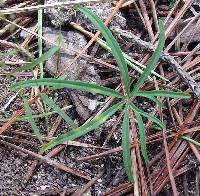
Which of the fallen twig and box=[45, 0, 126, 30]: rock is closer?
the fallen twig

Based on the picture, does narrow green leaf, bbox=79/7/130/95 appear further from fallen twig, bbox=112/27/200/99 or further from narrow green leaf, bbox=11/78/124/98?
fallen twig, bbox=112/27/200/99

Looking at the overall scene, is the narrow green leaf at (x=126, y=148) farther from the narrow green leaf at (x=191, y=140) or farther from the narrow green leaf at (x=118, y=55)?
the narrow green leaf at (x=191, y=140)

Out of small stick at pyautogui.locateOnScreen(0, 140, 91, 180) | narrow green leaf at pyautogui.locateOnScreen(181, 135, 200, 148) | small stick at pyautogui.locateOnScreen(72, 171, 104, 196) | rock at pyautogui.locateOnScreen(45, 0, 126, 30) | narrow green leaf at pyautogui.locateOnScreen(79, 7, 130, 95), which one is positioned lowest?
small stick at pyautogui.locateOnScreen(72, 171, 104, 196)

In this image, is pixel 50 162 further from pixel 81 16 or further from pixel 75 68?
pixel 81 16

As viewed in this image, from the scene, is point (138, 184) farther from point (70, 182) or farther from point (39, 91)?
point (39, 91)

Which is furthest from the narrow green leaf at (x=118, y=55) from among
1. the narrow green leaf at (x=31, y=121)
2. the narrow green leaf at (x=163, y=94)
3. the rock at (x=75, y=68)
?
the narrow green leaf at (x=31, y=121)

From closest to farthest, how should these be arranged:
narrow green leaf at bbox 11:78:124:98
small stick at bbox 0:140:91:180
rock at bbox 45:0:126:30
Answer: narrow green leaf at bbox 11:78:124:98
small stick at bbox 0:140:91:180
rock at bbox 45:0:126:30

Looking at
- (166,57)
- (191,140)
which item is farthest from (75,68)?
(191,140)

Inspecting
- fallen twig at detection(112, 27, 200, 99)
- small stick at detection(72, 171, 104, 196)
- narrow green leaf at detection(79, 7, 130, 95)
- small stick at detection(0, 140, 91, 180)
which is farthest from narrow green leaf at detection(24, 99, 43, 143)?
fallen twig at detection(112, 27, 200, 99)
